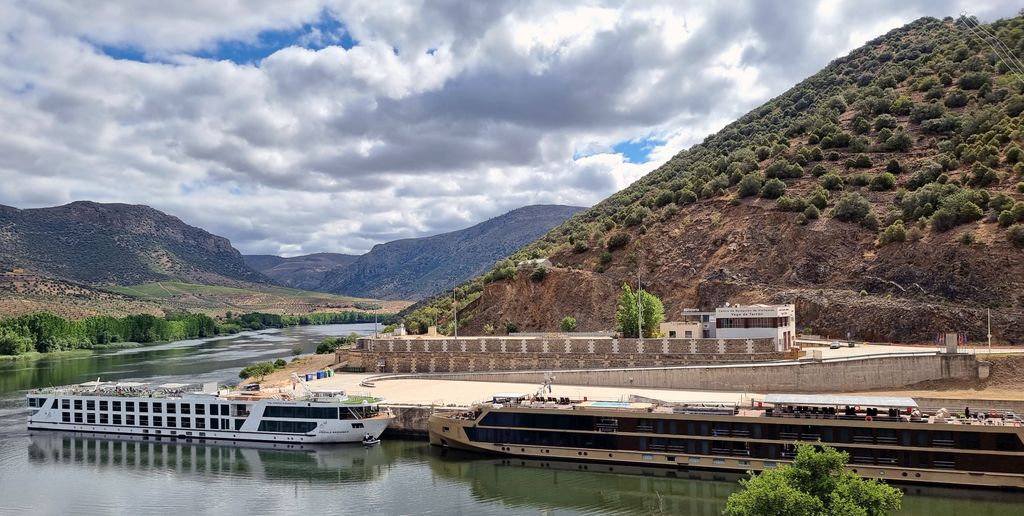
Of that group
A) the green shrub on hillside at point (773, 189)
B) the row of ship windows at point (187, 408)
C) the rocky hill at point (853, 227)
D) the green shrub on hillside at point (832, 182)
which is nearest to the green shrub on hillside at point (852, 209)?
the rocky hill at point (853, 227)

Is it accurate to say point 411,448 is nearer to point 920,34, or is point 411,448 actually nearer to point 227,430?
point 227,430

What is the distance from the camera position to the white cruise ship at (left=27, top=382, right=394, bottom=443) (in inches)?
1626

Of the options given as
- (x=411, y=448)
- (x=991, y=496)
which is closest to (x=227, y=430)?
(x=411, y=448)

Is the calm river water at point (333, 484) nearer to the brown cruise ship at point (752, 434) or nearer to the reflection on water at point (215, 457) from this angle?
the reflection on water at point (215, 457)

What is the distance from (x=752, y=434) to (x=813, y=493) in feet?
44.2

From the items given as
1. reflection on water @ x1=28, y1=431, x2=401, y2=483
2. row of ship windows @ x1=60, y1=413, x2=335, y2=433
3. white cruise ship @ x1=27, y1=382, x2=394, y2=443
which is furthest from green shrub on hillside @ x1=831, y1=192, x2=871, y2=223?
row of ship windows @ x1=60, y1=413, x2=335, y2=433

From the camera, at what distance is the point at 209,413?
4381 cm

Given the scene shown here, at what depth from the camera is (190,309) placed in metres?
198

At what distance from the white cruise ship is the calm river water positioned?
943mm

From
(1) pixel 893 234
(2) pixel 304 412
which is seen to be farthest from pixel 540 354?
(1) pixel 893 234

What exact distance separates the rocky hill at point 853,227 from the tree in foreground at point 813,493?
1356 inches

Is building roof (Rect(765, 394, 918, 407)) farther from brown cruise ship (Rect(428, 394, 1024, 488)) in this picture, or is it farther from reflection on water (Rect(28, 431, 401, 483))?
reflection on water (Rect(28, 431, 401, 483))

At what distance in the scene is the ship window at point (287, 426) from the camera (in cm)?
4138

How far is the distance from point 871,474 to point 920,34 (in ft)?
318
